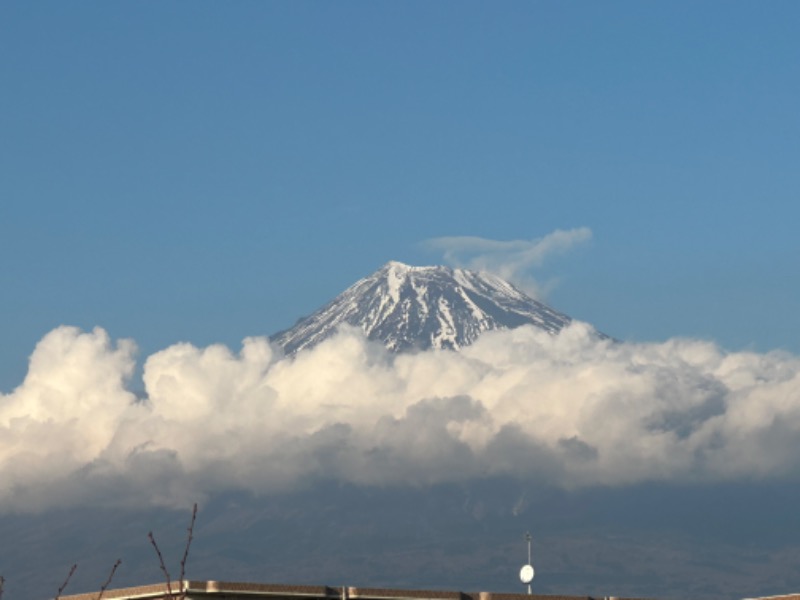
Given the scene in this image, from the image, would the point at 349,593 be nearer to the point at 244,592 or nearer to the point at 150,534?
the point at 244,592

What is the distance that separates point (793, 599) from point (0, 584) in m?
63.7

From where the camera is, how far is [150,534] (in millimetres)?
41281

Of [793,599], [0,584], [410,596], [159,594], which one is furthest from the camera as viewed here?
[793,599]

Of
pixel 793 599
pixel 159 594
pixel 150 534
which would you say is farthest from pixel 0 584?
pixel 793 599

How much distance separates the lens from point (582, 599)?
3541 inches

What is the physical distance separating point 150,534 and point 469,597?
46.8m

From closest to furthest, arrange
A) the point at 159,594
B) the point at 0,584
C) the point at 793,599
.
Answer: the point at 0,584 < the point at 159,594 < the point at 793,599

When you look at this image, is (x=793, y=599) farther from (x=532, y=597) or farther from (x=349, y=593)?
(x=349, y=593)

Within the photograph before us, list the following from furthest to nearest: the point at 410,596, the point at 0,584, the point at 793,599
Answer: the point at 793,599 → the point at 410,596 → the point at 0,584

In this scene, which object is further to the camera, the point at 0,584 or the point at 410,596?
the point at 410,596

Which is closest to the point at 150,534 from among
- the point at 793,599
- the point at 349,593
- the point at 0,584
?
the point at 0,584

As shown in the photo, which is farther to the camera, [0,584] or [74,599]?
[74,599]

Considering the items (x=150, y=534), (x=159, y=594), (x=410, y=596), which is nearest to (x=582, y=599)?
(x=410, y=596)

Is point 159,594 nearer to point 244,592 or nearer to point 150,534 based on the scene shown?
point 244,592
